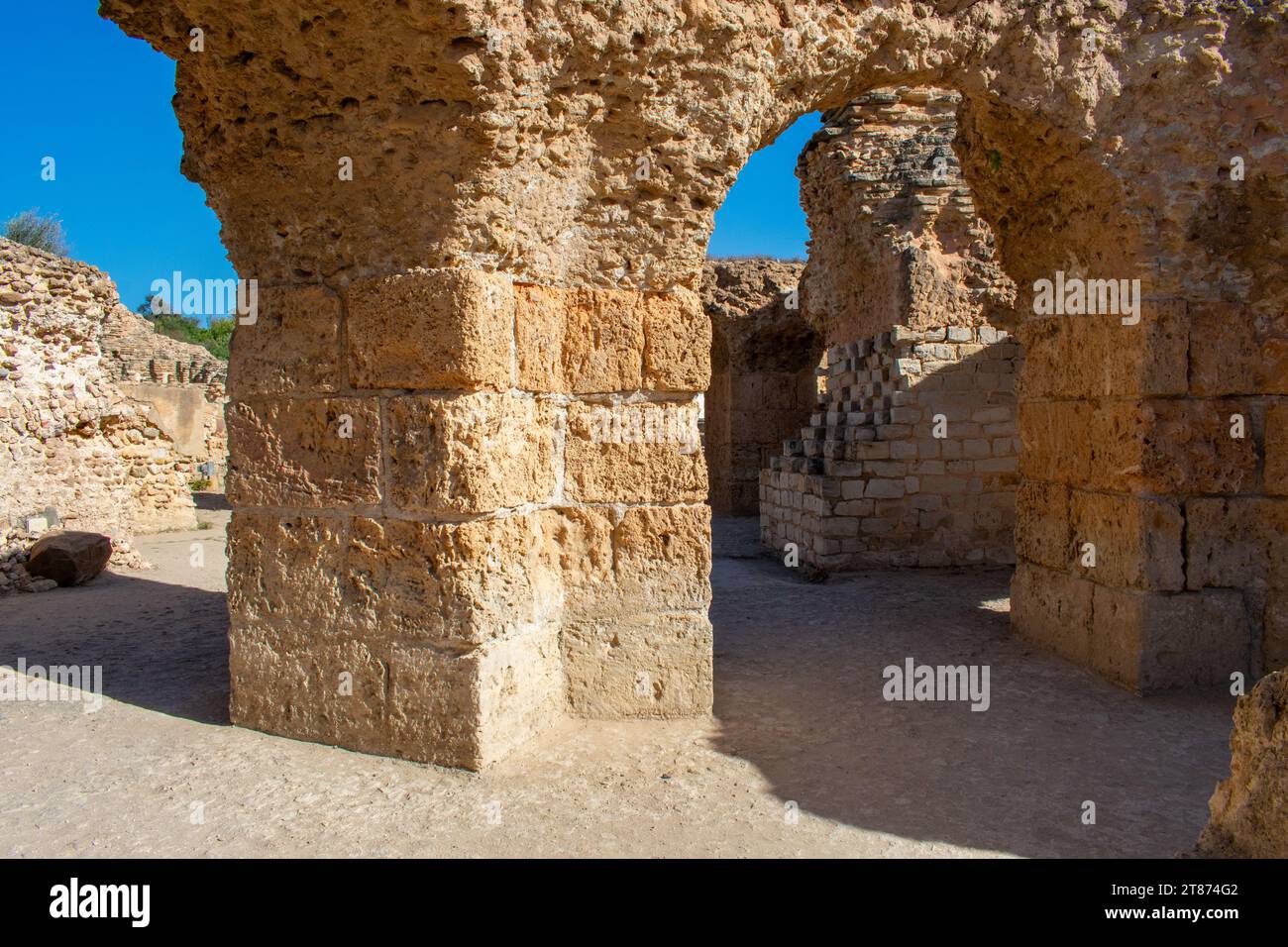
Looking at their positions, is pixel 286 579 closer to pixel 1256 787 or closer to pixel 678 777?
pixel 678 777

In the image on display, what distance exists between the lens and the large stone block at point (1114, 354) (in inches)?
179

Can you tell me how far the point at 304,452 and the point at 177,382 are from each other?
16.3 metres

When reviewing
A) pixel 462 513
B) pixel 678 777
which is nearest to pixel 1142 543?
pixel 678 777

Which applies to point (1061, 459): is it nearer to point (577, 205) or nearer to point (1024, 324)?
point (1024, 324)

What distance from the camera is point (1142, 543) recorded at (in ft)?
15.0

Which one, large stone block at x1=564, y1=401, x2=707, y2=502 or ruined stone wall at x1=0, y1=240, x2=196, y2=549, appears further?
ruined stone wall at x1=0, y1=240, x2=196, y2=549

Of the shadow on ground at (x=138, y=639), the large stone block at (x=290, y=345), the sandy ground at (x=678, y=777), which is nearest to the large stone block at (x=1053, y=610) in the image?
the sandy ground at (x=678, y=777)

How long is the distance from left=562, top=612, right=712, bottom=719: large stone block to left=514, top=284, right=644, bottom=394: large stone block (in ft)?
3.57

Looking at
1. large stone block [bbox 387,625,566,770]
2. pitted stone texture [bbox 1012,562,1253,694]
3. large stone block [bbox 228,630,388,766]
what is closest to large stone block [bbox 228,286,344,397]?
large stone block [bbox 228,630,388,766]

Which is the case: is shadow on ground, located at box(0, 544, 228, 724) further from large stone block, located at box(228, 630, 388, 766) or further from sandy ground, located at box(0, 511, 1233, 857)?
large stone block, located at box(228, 630, 388, 766)

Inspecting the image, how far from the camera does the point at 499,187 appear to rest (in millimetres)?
3504

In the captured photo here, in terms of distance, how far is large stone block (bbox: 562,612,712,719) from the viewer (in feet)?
13.3

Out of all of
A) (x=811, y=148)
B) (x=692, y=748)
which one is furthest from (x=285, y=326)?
(x=811, y=148)

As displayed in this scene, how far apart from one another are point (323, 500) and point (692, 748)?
73.3 inches
